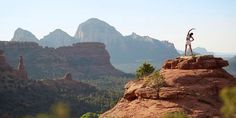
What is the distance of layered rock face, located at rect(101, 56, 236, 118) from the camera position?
29.5 m

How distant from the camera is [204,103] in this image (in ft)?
99.8

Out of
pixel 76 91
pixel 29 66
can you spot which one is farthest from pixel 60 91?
pixel 29 66

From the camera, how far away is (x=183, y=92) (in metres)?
30.6

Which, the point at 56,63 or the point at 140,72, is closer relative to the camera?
the point at 140,72

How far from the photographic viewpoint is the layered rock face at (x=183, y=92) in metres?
29.5

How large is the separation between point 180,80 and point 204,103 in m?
2.68

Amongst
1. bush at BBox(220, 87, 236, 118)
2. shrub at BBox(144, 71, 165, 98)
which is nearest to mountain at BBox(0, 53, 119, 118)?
shrub at BBox(144, 71, 165, 98)

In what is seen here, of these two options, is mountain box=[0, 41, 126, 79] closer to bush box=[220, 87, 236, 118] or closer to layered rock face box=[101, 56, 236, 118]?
layered rock face box=[101, 56, 236, 118]

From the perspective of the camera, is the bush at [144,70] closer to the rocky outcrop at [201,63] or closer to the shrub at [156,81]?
the rocky outcrop at [201,63]

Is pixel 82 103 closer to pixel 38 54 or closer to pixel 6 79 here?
pixel 6 79

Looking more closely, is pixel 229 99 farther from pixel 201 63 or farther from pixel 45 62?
pixel 45 62

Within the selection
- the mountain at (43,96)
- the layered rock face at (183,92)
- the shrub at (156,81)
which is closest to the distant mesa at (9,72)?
the mountain at (43,96)

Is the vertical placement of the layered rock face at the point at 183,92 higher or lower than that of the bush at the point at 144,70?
lower

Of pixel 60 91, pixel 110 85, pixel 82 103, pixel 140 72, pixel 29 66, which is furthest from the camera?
pixel 29 66
